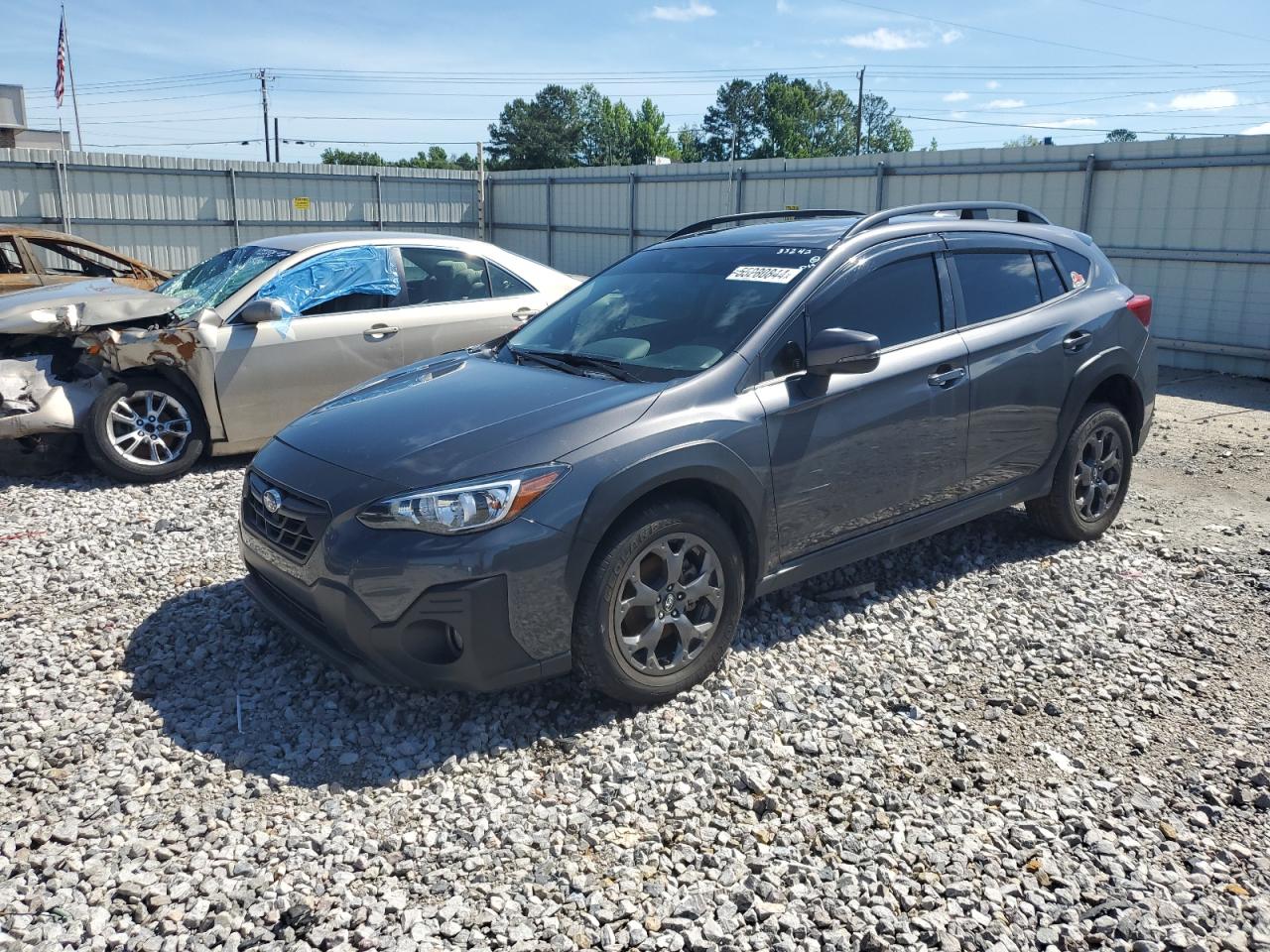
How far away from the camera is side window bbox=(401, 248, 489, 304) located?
24.8 feet

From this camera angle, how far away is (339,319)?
7.23m

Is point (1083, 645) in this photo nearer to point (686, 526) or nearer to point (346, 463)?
point (686, 526)

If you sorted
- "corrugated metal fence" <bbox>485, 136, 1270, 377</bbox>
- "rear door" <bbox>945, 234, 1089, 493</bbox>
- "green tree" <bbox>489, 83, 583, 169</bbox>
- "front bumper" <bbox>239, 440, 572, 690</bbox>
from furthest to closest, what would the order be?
"green tree" <bbox>489, 83, 583, 169</bbox>, "corrugated metal fence" <bbox>485, 136, 1270, 377</bbox>, "rear door" <bbox>945, 234, 1089, 493</bbox>, "front bumper" <bbox>239, 440, 572, 690</bbox>

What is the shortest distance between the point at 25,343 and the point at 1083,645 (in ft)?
22.6

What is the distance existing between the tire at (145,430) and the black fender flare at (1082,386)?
18.0 feet

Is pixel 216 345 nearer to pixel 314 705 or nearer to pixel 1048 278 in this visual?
pixel 314 705

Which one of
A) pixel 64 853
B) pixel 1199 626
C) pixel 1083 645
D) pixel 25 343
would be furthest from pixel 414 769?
pixel 25 343

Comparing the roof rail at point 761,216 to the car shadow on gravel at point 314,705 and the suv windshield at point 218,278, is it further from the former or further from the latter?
the suv windshield at point 218,278

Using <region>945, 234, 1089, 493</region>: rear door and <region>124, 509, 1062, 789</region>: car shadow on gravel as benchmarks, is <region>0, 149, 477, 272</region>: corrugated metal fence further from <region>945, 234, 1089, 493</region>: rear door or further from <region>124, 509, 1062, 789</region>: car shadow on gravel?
<region>945, 234, 1089, 493</region>: rear door

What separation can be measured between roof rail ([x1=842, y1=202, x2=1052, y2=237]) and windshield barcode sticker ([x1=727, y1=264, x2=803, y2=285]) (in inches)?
14.9

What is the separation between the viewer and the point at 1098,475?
559cm

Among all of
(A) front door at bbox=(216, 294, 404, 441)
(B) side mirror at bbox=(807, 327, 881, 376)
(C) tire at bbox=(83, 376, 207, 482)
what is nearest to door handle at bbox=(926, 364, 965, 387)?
(B) side mirror at bbox=(807, 327, 881, 376)

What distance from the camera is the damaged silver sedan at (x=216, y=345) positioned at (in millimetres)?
6707

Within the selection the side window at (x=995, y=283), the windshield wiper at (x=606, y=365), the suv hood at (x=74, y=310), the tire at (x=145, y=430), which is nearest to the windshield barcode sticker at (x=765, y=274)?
the windshield wiper at (x=606, y=365)
